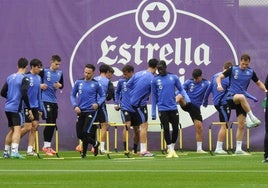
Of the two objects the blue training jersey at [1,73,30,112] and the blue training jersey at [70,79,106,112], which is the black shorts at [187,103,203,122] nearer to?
the blue training jersey at [70,79,106,112]

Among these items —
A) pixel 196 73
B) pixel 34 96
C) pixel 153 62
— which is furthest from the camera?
pixel 196 73

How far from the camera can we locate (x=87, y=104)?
79.2 ft

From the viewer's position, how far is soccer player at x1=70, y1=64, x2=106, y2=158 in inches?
941

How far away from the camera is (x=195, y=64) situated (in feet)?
96.1

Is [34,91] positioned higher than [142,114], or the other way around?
[34,91]

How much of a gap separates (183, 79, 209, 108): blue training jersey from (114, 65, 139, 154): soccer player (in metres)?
1.75

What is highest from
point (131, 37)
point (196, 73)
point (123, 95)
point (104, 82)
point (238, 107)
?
Answer: point (131, 37)

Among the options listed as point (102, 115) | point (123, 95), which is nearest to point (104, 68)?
point (123, 95)

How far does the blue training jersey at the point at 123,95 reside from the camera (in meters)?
26.9

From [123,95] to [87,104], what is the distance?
3030 millimetres

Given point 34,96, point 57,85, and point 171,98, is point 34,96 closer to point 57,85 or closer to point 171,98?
point 57,85

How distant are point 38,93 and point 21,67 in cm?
184

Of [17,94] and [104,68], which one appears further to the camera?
[104,68]

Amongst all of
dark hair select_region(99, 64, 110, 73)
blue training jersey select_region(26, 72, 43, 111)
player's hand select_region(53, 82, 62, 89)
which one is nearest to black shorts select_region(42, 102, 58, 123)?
player's hand select_region(53, 82, 62, 89)
